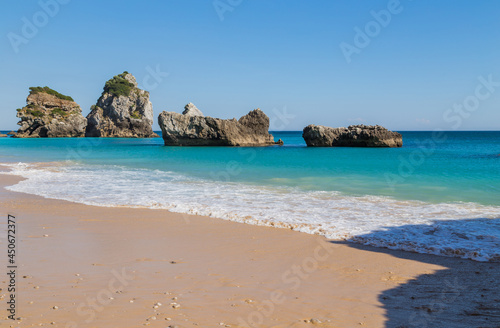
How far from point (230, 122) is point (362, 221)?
51339mm

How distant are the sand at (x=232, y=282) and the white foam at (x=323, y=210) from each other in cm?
83

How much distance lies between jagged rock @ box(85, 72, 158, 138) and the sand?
11382 centimetres

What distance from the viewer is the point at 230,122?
6012 centimetres

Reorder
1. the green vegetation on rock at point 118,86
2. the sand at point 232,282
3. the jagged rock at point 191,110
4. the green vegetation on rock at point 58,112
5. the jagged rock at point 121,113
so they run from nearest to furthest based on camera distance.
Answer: the sand at point 232,282 → the jagged rock at point 191,110 → the green vegetation on rock at point 58,112 → the jagged rock at point 121,113 → the green vegetation on rock at point 118,86

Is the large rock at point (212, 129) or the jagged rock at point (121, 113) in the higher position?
the jagged rock at point (121, 113)

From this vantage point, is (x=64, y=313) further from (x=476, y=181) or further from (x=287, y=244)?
(x=476, y=181)

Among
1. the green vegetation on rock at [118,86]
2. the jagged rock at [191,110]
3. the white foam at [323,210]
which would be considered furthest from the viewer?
the green vegetation on rock at [118,86]

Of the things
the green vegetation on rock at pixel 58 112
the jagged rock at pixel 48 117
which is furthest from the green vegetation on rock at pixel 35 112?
the green vegetation on rock at pixel 58 112

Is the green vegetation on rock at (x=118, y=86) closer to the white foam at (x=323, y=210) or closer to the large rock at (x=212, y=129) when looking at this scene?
the large rock at (x=212, y=129)

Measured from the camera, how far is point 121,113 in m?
115

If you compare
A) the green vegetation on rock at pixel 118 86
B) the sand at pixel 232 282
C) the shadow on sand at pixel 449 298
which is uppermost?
the green vegetation on rock at pixel 118 86

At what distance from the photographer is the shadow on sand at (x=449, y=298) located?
4.36 metres

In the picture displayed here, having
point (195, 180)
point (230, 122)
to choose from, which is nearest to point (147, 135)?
point (230, 122)

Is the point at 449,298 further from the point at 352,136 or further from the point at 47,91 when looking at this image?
the point at 47,91
